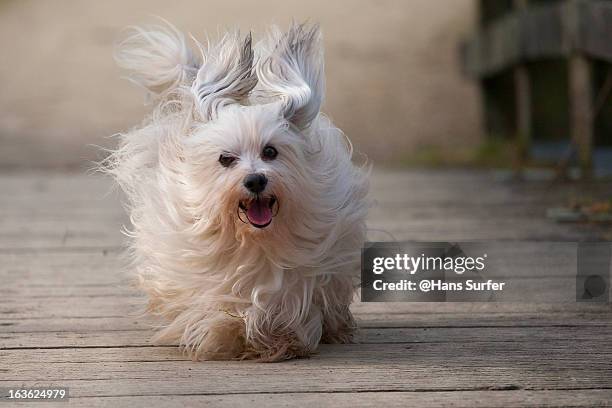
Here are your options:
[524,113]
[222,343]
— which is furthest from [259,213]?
[524,113]

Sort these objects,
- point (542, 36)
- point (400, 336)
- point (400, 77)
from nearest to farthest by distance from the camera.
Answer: point (400, 336), point (542, 36), point (400, 77)

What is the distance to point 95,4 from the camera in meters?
21.1

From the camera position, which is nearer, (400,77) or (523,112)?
(523,112)

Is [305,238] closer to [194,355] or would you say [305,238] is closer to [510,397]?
[194,355]

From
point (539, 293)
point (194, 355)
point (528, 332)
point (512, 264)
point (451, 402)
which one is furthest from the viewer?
point (512, 264)

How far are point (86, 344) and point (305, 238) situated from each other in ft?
2.79

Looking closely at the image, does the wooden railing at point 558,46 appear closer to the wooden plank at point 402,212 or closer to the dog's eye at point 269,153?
the wooden plank at point 402,212

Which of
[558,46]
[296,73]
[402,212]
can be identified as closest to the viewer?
[296,73]

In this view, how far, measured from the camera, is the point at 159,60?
4094mm

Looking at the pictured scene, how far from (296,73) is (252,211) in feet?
1.84

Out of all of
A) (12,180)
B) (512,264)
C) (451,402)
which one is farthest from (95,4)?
(451,402)

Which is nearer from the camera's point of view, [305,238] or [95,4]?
[305,238]

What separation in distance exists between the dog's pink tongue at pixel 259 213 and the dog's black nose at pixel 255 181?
0.07 metres

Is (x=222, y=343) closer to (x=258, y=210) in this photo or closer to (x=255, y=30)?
(x=258, y=210)
